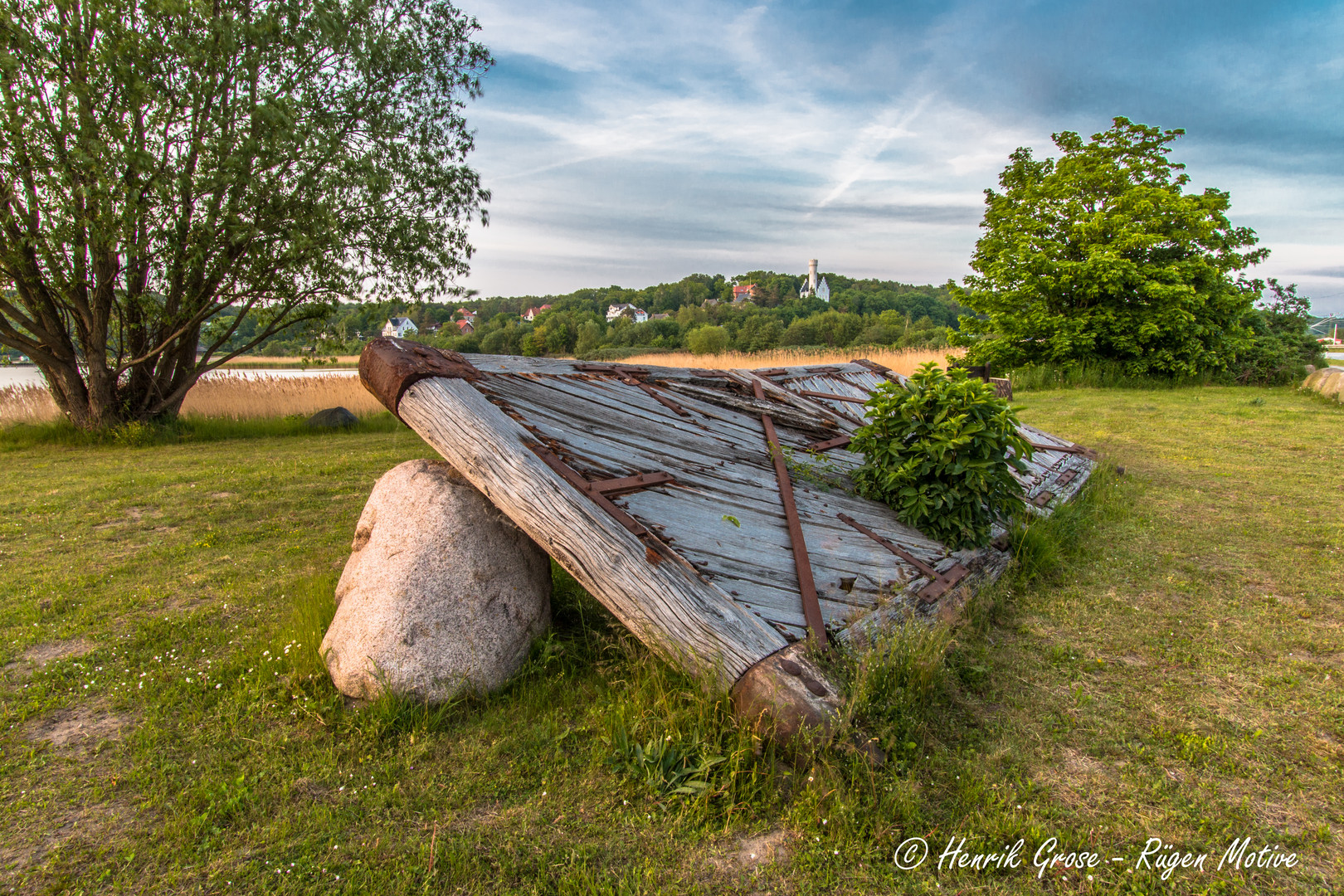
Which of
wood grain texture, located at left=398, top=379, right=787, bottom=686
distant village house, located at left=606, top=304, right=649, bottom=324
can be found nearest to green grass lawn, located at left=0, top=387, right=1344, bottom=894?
wood grain texture, located at left=398, top=379, right=787, bottom=686

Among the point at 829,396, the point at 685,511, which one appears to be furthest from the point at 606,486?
the point at 829,396

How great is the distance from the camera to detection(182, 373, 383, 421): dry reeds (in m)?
14.4

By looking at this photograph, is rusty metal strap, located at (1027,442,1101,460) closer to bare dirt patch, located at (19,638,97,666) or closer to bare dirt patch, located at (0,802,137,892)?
bare dirt patch, located at (0,802,137,892)

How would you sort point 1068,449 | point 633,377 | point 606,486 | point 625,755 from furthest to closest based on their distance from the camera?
point 1068,449 → point 633,377 → point 606,486 → point 625,755

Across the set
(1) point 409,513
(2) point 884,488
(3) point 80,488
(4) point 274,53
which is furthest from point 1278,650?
(4) point 274,53

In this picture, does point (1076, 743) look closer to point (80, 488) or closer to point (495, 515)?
point (495, 515)

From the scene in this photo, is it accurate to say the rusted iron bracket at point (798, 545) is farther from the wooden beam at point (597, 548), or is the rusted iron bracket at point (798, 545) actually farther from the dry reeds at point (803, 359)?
the dry reeds at point (803, 359)

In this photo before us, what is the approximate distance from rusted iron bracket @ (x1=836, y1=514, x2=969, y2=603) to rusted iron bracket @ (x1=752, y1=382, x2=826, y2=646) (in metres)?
0.44

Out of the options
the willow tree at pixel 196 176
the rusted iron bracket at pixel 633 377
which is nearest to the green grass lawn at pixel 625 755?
the rusted iron bracket at pixel 633 377

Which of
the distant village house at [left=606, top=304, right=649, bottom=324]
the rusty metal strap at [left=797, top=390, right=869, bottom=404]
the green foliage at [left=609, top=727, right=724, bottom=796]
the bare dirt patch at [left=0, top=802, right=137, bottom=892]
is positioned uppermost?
the distant village house at [left=606, top=304, right=649, bottom=324]

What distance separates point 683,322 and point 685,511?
198 ft

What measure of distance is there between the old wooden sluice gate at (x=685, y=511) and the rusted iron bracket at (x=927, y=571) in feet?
0.05

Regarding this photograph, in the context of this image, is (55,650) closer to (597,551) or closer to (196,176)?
(597,551)

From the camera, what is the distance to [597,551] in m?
3.23
